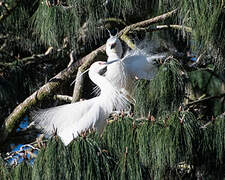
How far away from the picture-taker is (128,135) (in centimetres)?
203

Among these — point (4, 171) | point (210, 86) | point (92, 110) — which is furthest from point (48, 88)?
point (210, 86)

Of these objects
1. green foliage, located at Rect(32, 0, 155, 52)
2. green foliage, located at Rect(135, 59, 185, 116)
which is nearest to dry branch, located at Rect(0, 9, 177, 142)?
green foliage, located at Rect(32, 0, 155, 52)

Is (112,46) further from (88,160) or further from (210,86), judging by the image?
(210,86)

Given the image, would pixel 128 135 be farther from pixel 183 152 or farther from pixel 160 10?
pixel 160 10

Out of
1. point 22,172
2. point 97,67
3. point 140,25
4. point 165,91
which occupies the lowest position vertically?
point 22,172

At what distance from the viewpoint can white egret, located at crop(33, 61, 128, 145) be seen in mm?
2799

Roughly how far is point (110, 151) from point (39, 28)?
38.2 inches

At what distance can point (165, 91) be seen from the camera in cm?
211

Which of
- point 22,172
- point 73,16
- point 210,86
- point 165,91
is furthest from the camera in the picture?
point 210,86

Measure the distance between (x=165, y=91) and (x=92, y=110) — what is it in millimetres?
768

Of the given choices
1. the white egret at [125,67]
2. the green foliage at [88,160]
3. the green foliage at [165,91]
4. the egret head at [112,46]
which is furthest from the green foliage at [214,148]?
the egret head at [112,46]

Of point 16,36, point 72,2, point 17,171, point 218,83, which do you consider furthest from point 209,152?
point 218,83

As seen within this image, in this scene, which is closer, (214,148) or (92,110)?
(214,148)

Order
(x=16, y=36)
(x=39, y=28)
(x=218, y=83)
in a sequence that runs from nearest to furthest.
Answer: (x=39, y=28) → (x=16, y=36) → (x=218, y=83)
